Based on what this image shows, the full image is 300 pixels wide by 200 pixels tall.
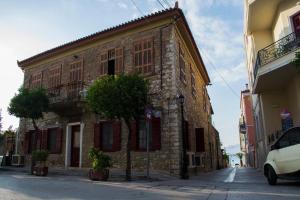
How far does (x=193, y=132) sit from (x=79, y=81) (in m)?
6.99

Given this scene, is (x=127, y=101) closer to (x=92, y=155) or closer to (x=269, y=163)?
(x=92, y=155)

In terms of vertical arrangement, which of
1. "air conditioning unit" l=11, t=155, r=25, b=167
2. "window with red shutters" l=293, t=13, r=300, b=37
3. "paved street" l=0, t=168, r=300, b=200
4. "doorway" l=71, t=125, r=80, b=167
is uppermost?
"window with red shutters" l=293, t=13, r=300, b=37

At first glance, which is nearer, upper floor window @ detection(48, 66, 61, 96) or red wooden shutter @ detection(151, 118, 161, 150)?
red wooden shutter @ detection(151, 118, 161, 150)

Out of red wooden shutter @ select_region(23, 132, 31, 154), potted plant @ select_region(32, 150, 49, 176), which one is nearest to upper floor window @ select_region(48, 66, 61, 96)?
red wooden shutter @ select_region(23, 132, 31, 154)

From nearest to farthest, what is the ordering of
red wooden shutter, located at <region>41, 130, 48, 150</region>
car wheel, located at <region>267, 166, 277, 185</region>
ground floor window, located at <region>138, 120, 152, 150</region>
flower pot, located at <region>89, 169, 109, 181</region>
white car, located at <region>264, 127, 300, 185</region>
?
white car, located at <region>264, 127, 300, 185</region> < car wheel, located at <region>267, 166, 277, 185</region> < flower pot, located at <region>89, 169, 109, 181</region> < ground floor window, located at <region>138, 120, 152, 150</region> < red wooden shutter, located at <region>41, 130, 48, 150</region>

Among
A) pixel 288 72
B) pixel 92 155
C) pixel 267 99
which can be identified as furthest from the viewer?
pixel 267 99

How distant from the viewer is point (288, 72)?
12.9m

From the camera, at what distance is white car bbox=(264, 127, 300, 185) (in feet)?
26.8

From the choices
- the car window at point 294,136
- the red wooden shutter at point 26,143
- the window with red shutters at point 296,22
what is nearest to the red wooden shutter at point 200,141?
the window with red shutters at point 296,22

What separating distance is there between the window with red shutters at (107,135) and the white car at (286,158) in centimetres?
727

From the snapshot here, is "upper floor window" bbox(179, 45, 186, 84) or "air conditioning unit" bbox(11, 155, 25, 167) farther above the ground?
"upper floor window" bbox(179, 45, 186, 84)

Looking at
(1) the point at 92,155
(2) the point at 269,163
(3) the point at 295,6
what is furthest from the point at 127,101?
(3) the point at 295,6

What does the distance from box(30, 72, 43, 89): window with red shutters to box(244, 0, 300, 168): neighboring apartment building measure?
12654 millimetres

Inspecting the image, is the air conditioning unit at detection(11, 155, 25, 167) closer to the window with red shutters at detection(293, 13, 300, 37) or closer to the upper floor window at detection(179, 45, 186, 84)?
the upper floor window at detection(179, 45, 186, 84)
